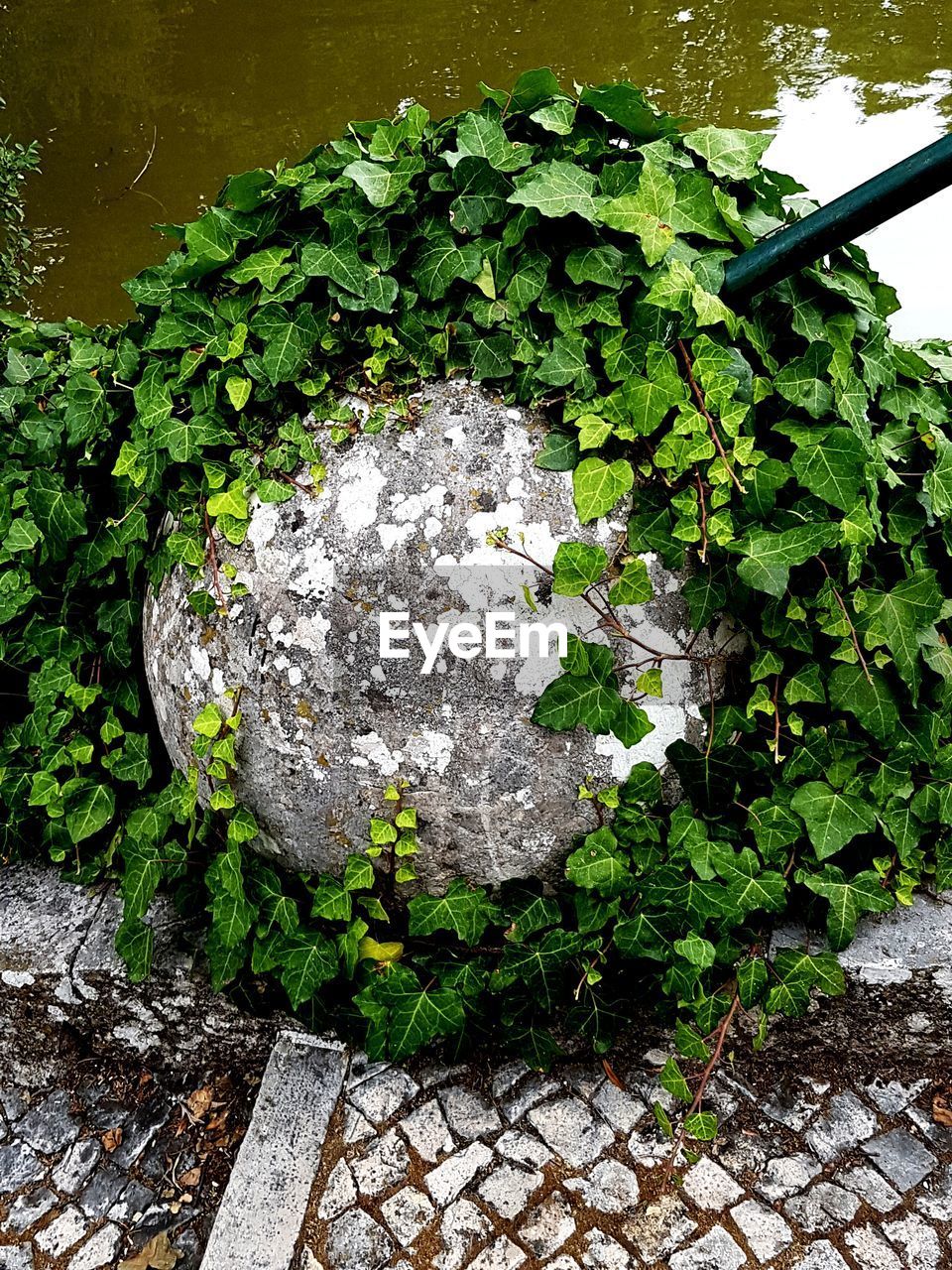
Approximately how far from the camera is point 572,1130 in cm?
199

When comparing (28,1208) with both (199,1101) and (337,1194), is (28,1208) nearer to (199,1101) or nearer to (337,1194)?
(199,1101)

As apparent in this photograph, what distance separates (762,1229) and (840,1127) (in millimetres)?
312

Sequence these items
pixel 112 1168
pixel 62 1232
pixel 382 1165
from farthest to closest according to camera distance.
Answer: pixel 112 1168 < pixel 62 1232 < pixel 382 1165

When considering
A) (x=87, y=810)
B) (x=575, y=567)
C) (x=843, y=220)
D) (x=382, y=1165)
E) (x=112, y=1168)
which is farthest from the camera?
(x=87, y=810)

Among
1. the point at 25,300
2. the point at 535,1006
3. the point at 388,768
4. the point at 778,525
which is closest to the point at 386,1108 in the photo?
the point at 535,1006

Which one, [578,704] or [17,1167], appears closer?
[578,704]

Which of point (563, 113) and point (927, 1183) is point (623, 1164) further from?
point (563, 113)

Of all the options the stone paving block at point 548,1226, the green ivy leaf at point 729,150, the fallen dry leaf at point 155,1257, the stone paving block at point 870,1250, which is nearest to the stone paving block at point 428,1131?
the stone paving block at point 548,1226

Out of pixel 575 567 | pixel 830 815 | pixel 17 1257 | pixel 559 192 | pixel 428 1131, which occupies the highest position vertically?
pixel 559 192

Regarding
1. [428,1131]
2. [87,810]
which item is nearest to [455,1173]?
[428,1131]

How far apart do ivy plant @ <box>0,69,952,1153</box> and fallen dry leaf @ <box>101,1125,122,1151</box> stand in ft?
1.67

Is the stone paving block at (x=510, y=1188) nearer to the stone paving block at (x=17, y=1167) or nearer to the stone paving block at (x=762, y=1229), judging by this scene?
the stone paving block at (x=762, y=1229)

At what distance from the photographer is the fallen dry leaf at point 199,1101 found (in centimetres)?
224

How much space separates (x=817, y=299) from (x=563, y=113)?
2.12ft
